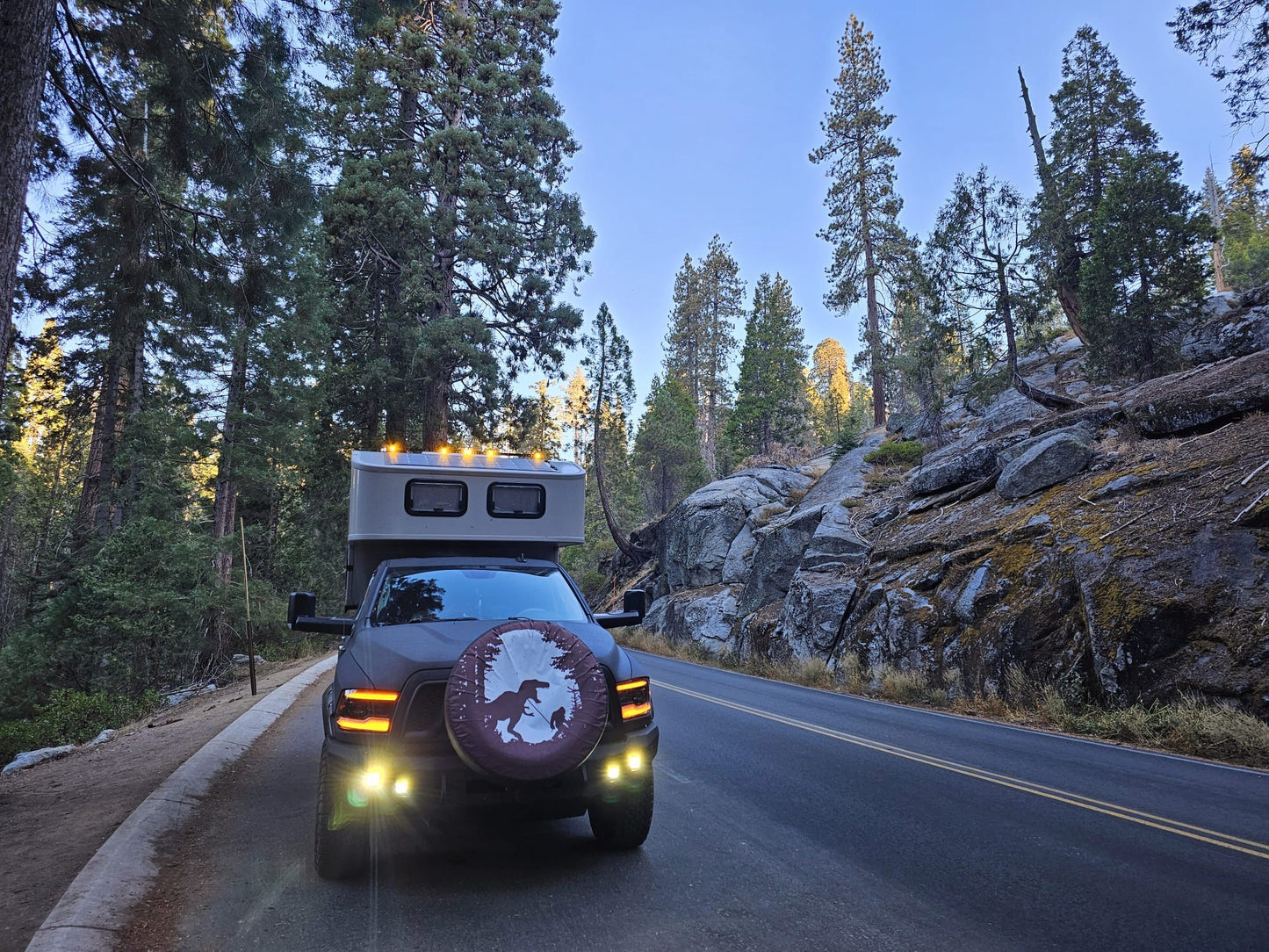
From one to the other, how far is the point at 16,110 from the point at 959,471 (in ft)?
62.5

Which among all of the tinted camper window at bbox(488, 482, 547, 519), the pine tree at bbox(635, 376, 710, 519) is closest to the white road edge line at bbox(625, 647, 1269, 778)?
the tinted camper window at bbox(488, 482, 547, 519)

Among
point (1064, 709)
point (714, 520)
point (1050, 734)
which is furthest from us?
point (714, 520)

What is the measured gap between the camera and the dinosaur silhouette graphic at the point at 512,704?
3.36 m

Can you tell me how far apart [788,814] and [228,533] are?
20.3 m

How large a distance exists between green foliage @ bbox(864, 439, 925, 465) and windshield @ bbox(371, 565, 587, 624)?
23714mm

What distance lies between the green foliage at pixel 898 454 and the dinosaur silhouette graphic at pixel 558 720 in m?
25.0

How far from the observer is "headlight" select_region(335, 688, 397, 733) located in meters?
3.51

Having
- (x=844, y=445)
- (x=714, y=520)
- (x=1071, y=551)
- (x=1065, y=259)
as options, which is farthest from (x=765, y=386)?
(x=1071, y=551)

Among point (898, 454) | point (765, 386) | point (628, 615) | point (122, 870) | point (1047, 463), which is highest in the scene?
point (765, 386)

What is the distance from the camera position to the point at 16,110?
511 cm

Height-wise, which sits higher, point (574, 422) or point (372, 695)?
point (574, 422)

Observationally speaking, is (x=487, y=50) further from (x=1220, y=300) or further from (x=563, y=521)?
(x=1220, y=300)

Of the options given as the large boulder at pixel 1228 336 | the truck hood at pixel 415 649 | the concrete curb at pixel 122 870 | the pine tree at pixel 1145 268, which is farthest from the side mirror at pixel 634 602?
the pine tree at pixel 1145 268

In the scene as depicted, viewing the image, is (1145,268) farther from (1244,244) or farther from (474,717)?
(1244,244)
